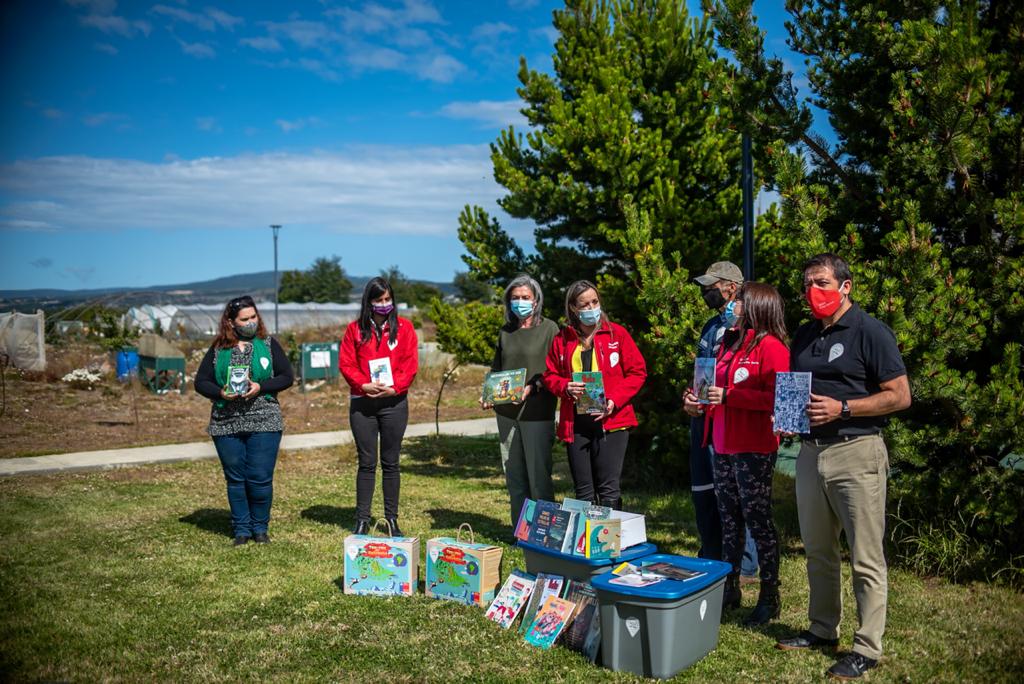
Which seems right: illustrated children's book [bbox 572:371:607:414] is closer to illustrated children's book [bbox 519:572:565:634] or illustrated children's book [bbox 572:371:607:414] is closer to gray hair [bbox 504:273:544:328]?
gray hair [bbox 504:273:544:328]

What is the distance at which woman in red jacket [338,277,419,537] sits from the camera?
6402 millimetres

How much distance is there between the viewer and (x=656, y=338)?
644 centimetres

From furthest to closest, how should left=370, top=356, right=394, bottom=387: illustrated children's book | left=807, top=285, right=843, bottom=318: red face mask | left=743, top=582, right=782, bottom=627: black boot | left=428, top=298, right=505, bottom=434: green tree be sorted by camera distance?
left=428, top=298, right=505, bottom=434: green tree < left=370, top=356, right=394, bottom=387: illustrated children's book < left=743, top=582, right=782, bottom=627: black boot < left=807, top=285, right=843, bottom=318: red face mask

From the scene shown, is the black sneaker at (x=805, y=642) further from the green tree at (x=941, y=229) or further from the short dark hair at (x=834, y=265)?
the short dark hair at (x=834, y=265)

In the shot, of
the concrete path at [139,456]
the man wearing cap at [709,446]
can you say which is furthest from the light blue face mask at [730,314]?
the concrete path at [139,456]

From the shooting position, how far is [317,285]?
6438 centimetres

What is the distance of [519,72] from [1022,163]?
19.0ft

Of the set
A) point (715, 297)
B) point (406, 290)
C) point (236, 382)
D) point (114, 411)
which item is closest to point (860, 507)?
point (715, 297)

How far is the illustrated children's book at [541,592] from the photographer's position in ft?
14.8

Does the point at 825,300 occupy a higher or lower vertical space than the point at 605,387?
higher

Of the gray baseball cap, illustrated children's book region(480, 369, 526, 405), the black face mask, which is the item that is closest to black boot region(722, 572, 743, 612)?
the black face mask

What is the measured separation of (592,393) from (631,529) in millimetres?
991

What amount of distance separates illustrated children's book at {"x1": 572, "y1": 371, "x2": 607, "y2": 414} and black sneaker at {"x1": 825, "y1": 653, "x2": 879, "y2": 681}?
79.9 inches

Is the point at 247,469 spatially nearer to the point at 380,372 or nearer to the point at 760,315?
the point at 380,372
